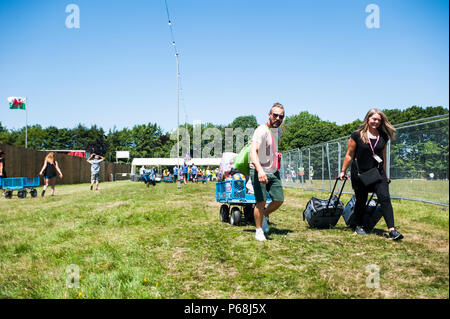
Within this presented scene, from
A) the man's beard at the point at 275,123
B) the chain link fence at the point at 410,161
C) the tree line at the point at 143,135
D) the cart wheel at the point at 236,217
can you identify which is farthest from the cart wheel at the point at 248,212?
the tree line at the point at 143,135

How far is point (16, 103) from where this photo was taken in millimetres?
40844

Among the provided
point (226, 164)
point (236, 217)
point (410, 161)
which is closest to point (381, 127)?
point (236, 217)

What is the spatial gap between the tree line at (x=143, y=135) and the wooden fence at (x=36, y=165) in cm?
4449

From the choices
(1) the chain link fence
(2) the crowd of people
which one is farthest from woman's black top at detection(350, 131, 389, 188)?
(2) the crowd of people

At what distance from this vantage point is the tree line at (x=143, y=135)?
76.5 metres

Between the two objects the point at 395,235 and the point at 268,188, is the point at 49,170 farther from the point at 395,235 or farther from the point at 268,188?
the point at 395,235

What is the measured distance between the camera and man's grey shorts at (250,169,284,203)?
15.7ft

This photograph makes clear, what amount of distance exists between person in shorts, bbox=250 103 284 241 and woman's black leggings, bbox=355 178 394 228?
125 cm

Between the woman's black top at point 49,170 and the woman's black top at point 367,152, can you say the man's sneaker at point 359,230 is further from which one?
the woman's black top at point 49,170

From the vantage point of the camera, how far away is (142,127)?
98562 millimetres

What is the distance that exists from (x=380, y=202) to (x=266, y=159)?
164 centimetres

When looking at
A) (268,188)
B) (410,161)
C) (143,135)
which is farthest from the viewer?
(143,135)

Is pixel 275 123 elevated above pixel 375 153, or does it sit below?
above
